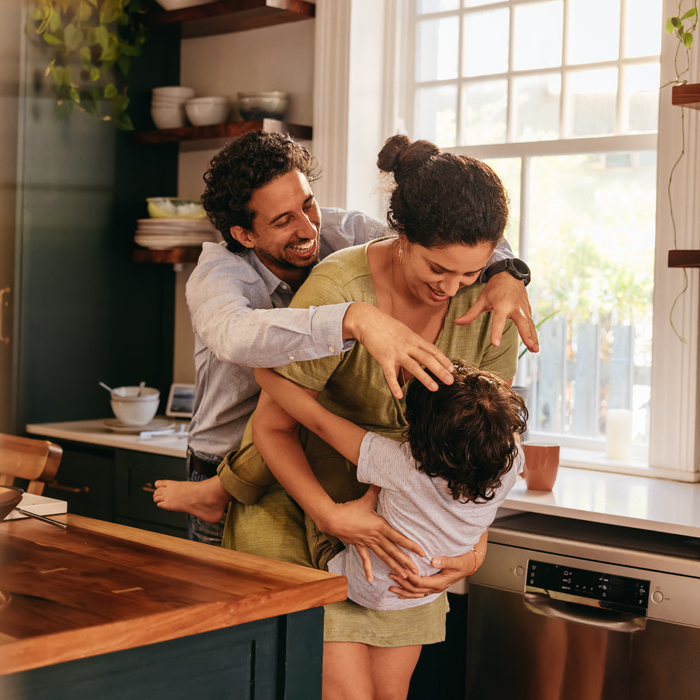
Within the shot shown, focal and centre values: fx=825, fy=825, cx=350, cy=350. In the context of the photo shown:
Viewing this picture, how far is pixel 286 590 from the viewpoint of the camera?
1.11 meters

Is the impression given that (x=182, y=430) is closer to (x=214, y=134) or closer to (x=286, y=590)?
(x=214, y=134)

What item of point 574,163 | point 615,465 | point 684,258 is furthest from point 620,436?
point 574,163

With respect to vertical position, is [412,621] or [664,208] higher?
[664,208]

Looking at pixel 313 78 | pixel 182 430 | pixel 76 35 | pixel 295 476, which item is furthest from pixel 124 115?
pixel 295 476

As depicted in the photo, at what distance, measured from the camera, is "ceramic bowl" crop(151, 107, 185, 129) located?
3408 mm

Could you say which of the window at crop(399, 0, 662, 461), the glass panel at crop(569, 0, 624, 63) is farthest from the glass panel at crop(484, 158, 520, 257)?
the glass panel at crop(569, 0, 624, 63)

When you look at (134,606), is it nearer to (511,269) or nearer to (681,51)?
(511,269)

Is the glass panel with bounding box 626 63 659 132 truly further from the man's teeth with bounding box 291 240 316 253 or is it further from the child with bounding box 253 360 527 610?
the child with bounding box 253 360 527 610

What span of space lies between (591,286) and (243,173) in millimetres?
1510

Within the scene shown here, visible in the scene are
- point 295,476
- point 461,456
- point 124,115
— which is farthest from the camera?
point 124,115

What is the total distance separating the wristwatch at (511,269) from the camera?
1578 mm

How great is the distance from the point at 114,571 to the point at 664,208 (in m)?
1.87

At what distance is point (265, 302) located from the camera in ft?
5.60

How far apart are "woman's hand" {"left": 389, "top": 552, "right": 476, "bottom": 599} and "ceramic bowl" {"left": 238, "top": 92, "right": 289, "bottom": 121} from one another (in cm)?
209
